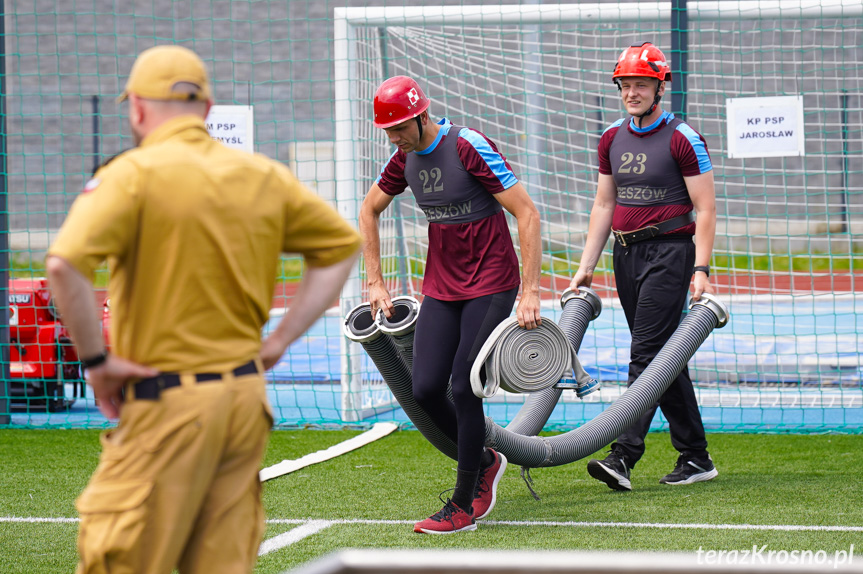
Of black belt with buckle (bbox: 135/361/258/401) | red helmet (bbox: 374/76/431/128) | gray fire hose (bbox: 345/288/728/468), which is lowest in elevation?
gray fire hose (bbox: 345/288/728/468)

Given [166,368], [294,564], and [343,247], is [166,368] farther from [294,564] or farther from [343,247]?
[294,564]

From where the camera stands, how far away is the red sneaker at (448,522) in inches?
158

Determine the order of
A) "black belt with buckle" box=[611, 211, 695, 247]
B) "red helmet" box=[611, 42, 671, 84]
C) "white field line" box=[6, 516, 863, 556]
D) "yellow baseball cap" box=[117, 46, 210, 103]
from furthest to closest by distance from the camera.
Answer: "black belt with buckle" box=[611, 211, 695, 247], "red helmet" box=[611, 42, 671, 84], "white field line" box=[6, 516, 863, 556], "yellow baseball cap" box=[117, 46, 210, 103]

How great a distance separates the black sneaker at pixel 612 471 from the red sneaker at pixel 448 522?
870 millimetres

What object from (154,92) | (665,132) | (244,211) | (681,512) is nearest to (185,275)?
(244,211)

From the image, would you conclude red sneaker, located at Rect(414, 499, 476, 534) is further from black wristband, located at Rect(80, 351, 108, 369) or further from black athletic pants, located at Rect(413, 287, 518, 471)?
black wristband, located at Rect(80, 351, 108, 369)

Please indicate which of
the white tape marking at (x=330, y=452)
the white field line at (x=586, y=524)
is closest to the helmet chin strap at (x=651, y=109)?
the white field line at (x=586, y=524)

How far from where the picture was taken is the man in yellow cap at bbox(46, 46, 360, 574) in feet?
6.22

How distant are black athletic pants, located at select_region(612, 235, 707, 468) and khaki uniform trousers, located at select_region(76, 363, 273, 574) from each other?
3.04m

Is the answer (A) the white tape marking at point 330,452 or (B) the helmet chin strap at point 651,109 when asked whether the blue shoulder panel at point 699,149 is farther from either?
(A) the white tape marking at point 330,452

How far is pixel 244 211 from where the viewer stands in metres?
2.00

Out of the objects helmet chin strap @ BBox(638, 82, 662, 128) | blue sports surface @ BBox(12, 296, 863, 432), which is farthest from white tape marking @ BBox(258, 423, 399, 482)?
helmet chin strap @ BBox(638, 82, 662, 128)

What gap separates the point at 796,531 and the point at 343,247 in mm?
2554

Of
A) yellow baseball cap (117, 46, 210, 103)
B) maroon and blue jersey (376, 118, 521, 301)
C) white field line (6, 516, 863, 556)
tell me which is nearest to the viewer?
yellow baseball cap (117, 46, 210, 103)
